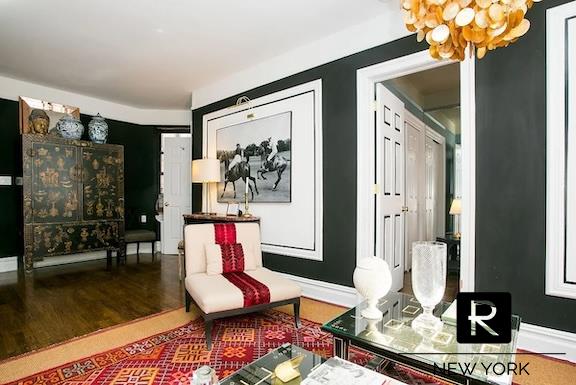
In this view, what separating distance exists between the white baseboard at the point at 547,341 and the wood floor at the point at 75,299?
2.89 m

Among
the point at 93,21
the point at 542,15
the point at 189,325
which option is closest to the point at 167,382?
the point at 189,325

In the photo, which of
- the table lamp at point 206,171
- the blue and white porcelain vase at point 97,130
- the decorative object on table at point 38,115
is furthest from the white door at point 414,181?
the decorative object on table at point 38,115

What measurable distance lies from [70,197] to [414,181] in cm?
497

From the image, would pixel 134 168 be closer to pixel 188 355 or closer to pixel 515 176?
pixel 188 355

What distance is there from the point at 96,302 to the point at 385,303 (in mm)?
2852

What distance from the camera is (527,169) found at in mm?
2168

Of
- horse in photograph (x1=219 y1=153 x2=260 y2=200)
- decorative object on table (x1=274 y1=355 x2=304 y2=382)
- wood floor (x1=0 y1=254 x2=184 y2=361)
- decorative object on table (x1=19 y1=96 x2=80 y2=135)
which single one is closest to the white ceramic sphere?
decorative object on table (x1=274 y1=355 x2=304 y2=382)

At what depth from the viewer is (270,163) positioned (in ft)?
12.3

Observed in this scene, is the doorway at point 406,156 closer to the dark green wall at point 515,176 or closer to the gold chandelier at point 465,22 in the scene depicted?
the dark green wall at point 515,176

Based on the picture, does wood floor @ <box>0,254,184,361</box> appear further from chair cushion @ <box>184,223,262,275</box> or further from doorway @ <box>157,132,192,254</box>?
doorway @ <box>157,132,192,254</box>

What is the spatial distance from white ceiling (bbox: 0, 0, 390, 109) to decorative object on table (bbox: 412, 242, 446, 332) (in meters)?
2.22

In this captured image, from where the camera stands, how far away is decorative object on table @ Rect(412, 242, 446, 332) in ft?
4.93

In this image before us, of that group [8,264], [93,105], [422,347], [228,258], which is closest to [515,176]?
[422,347]

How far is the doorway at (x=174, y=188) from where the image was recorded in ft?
18.7
